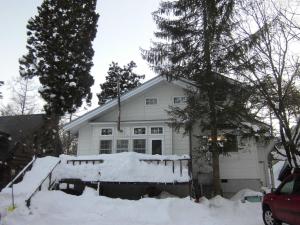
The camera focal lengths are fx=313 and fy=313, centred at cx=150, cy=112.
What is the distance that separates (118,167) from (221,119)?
17.0 ft

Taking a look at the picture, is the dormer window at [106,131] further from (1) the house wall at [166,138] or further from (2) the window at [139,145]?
(2) the window at [139,145]

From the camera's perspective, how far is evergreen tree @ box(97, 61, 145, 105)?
37.5m

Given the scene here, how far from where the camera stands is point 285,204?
8.41m

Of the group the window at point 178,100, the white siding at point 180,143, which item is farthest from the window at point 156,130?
the window at point 178,100

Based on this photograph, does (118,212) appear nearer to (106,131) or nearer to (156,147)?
(156,147)

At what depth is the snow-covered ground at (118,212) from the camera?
391 inches

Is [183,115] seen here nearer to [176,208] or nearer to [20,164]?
[176,208]

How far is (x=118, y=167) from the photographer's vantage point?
539 inches

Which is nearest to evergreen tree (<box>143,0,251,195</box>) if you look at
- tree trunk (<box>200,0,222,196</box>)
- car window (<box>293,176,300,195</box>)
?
tree trunk (<box>200,0,222,196</box>)

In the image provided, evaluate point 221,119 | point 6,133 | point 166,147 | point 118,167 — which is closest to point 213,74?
point 221,119

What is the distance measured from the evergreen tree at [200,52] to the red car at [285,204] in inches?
197

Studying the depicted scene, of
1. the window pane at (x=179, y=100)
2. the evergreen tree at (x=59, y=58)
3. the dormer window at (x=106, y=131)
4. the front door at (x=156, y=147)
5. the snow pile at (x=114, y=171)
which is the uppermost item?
the evergreen tree at (x=59, y=58)

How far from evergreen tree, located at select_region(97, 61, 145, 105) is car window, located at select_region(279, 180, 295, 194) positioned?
94.1 feet

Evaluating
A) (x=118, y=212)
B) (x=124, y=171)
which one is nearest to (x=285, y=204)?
(x=118, y=212)
